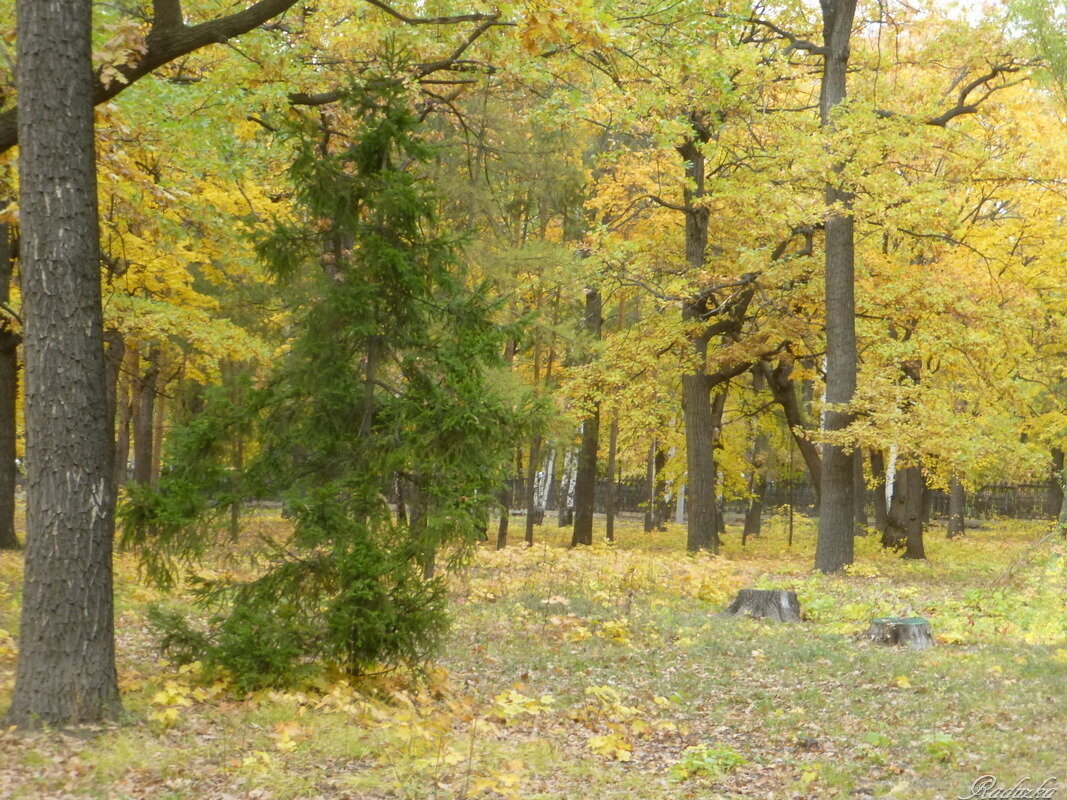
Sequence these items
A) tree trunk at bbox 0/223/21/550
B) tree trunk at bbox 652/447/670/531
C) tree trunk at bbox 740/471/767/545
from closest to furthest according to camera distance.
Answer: tree trunk at bbox 0/223/21/550 → tree trunk at bbox 652/447/670/531 → tree trunk at bbox 740/471/767/545

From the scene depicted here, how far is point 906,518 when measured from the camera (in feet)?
76.0

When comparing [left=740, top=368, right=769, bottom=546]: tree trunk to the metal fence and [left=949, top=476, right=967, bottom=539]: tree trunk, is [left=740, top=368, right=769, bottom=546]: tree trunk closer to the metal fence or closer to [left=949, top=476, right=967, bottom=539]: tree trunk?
[left=949, top=476, right=967, bottom=539]: tree trunk

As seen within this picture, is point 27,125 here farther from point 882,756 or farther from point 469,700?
point 882,756

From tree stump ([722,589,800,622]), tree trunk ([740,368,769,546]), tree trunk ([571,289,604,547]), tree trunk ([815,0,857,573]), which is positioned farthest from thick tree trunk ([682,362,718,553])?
tree trunk ([740,368,769,546])

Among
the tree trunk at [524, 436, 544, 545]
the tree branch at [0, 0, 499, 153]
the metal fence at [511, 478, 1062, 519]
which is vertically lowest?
the metal fence at [511, 478, 1062, 519]

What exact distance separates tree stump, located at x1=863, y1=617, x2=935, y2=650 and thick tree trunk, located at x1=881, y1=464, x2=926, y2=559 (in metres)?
12.9

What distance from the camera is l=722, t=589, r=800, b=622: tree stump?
1195 centimetres

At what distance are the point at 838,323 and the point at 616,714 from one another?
34.8ft

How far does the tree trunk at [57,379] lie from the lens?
233 inches

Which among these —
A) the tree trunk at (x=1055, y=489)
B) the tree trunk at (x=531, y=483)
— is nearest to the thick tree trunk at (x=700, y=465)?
the tree trunk at (x=531, y=483)

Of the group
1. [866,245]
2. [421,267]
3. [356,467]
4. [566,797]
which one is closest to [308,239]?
[421,267]

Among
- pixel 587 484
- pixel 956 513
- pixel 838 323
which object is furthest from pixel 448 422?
pixel 956 513

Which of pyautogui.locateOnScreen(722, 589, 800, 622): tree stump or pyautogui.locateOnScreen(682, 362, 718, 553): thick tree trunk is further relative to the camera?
pyautogui.locateOnScreen(682, 362, 718, 553): thick tree trunk

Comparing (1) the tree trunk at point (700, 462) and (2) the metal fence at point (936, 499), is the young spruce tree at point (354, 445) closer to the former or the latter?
(1) the tree trunk at point (700, 462)
